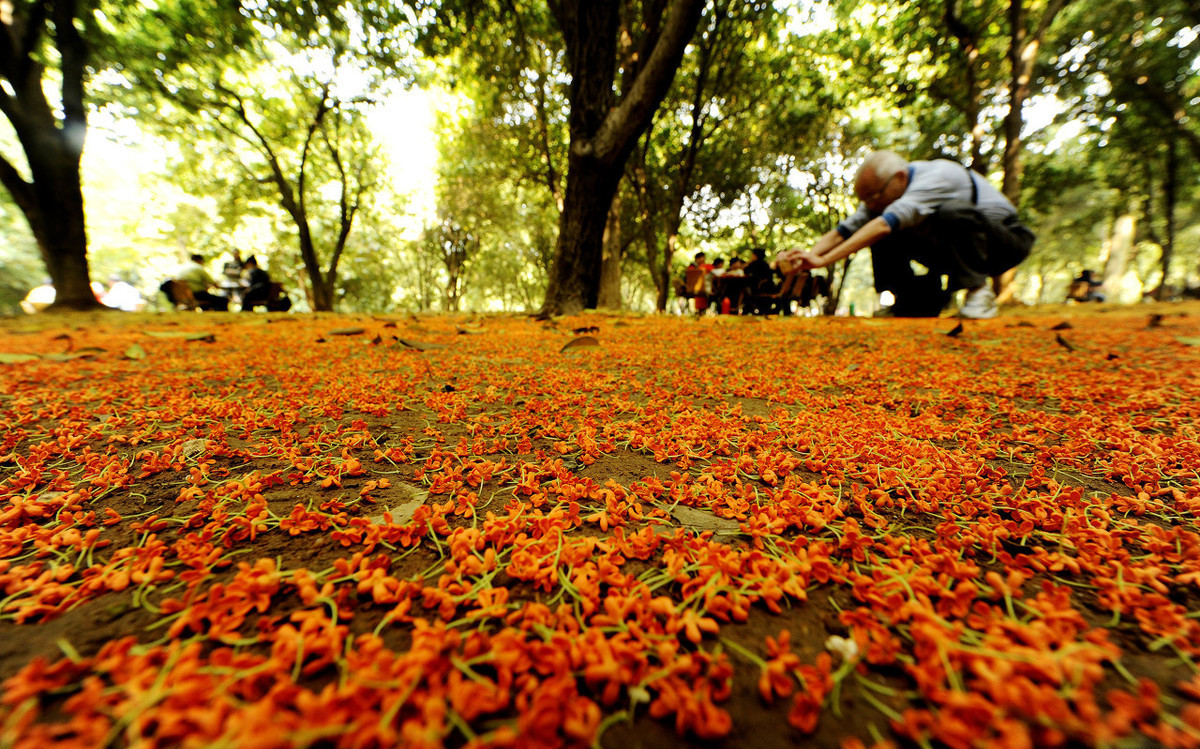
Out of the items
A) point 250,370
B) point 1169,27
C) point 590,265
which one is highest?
point 1169,27

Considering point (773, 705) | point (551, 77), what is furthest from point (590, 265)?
point (551, 77)

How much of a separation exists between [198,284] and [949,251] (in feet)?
43.4

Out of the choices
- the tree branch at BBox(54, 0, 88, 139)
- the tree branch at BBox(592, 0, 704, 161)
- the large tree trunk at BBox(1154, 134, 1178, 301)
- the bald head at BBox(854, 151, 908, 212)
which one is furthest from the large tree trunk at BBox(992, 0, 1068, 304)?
the tree branch at BBox(54, 0, 88, 139)

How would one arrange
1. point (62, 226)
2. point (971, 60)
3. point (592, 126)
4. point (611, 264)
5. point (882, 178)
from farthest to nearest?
point (611, 264) < point (971, 60) < point (62, 226) < point (592, 126) < point (882, 178)

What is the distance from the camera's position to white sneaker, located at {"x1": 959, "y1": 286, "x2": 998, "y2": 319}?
15.1 feet

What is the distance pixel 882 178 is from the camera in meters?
4.00

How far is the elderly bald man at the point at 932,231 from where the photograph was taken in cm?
371

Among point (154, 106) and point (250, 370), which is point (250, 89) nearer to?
point (154, 106)

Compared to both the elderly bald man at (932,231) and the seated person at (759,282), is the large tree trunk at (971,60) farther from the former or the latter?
the elderly bald man at (932,231)

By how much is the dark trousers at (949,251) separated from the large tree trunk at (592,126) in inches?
113

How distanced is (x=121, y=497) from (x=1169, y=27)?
20.3 meters

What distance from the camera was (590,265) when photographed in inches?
219

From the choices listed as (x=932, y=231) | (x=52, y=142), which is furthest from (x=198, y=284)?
(x=932, y=231)

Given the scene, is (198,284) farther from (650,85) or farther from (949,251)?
(949,251)
